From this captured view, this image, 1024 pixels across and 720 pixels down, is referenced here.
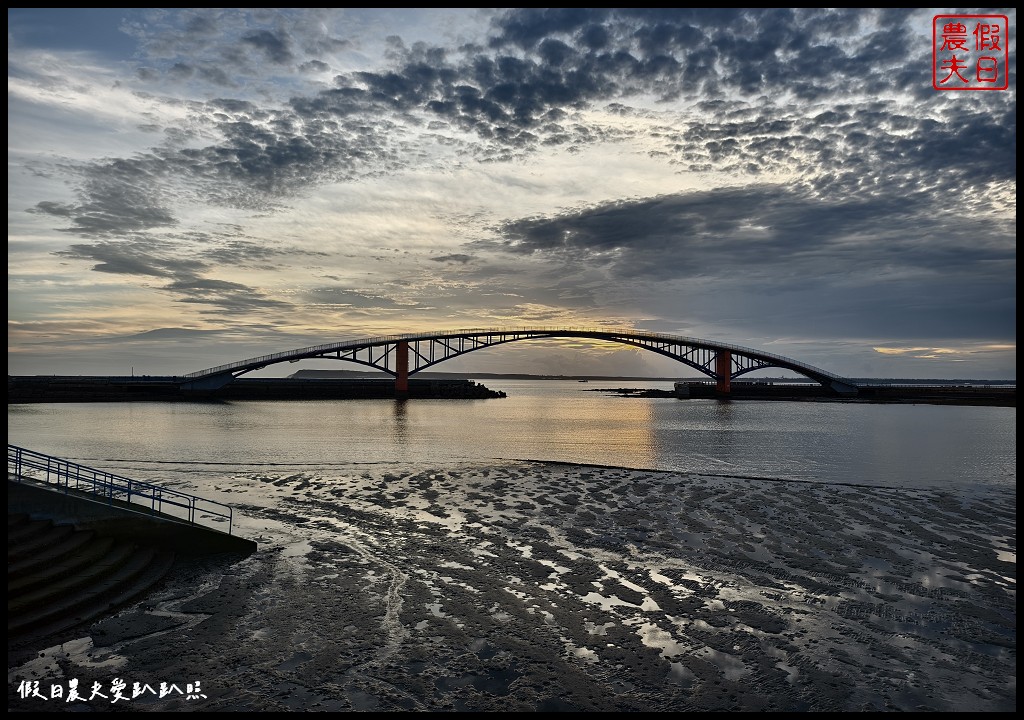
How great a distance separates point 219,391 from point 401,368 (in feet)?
102

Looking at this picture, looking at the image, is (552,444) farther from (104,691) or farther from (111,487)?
(104,691)

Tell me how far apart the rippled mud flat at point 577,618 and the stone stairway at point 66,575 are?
0.64 metres

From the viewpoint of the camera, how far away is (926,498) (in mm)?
21344

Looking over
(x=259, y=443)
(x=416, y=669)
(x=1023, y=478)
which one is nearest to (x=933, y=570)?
(x=1023, y=478)

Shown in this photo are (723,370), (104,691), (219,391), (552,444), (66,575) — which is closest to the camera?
(104,691)

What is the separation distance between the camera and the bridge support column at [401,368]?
107 meters

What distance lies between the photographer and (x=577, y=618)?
1016 cm

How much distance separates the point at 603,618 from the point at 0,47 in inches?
432

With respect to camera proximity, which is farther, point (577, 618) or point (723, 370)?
point (723, 370)

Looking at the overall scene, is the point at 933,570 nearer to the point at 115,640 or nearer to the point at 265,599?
the point at 265,599

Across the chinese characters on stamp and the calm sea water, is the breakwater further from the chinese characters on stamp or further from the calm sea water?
the chinese characters on stamp

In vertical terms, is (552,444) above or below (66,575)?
below

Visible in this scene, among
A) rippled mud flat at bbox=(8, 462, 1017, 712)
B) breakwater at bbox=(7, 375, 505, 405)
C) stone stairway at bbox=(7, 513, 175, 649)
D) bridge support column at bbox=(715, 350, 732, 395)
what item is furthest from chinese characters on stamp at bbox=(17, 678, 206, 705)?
bridge support column at bbox=(715, 350, 732, 395)

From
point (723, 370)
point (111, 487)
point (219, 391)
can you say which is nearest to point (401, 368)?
point (219, 391)
